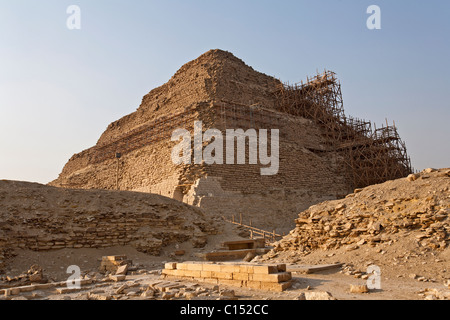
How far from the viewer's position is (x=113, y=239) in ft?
45.1

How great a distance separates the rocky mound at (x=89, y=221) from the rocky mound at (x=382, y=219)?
534 centimetres

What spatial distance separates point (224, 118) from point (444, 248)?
56.7ft

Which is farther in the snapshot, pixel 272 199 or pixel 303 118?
pixel 303 118

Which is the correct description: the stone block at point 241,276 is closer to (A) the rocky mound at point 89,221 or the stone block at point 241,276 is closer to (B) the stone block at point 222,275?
(B) the stone block at point 222,275

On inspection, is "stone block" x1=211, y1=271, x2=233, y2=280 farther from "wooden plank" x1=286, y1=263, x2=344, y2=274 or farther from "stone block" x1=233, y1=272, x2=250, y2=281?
Result: "wooden plank" x1=286, y1=263, x2=344, y2=274

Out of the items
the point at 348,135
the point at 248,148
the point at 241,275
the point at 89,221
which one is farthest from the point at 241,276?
the point at 348,135

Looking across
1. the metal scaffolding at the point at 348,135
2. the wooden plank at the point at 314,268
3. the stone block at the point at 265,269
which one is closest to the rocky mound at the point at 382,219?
the wooden plank at the point at 314,268

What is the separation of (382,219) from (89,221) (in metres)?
9.99

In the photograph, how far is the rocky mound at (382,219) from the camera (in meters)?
8.56

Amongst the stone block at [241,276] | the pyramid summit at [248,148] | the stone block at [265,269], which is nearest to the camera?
the stone block at [265,269]

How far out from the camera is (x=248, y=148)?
76.9 feet

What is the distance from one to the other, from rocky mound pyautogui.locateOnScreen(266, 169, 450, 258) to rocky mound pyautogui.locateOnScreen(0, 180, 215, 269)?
5.34m
